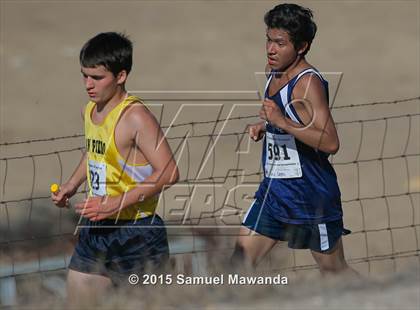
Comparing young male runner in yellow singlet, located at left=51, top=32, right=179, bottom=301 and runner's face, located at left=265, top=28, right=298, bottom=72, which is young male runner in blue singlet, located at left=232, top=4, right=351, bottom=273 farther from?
young male runner in yellow singlet, located at left=51, top=32, right=179, bottom=301

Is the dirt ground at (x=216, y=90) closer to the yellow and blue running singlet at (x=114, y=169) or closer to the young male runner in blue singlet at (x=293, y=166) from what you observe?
the yellow and blue running singlet at (x=114, y=169)

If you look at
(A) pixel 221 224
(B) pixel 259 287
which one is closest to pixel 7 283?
(A) pixel 221 224

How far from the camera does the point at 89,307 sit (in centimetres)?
557

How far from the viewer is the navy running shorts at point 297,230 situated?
21.6 feet

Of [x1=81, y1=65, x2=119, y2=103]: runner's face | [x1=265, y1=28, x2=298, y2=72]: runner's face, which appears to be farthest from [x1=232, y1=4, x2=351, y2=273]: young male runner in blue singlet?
[x1=81, y1=65, x2=119, y2=103]: runner's face

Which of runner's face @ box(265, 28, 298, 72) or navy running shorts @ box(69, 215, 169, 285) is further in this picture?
runner's face @ box(265, 28, 298, 72)

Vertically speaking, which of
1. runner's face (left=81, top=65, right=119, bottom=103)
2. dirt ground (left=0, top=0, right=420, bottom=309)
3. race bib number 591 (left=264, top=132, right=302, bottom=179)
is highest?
runner's face (left=81, top=65, right=119, bottom=103)

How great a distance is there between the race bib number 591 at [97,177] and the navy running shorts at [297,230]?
909mm

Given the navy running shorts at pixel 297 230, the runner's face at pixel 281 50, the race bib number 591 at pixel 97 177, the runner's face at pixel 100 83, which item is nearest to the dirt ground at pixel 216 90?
the race bib number 591 at pixel 97 177

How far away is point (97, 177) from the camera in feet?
20.7

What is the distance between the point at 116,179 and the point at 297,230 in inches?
42.6

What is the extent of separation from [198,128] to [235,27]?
443cm

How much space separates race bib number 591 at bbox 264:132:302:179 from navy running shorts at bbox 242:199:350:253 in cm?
24

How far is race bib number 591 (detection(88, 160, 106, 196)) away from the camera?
628cm
